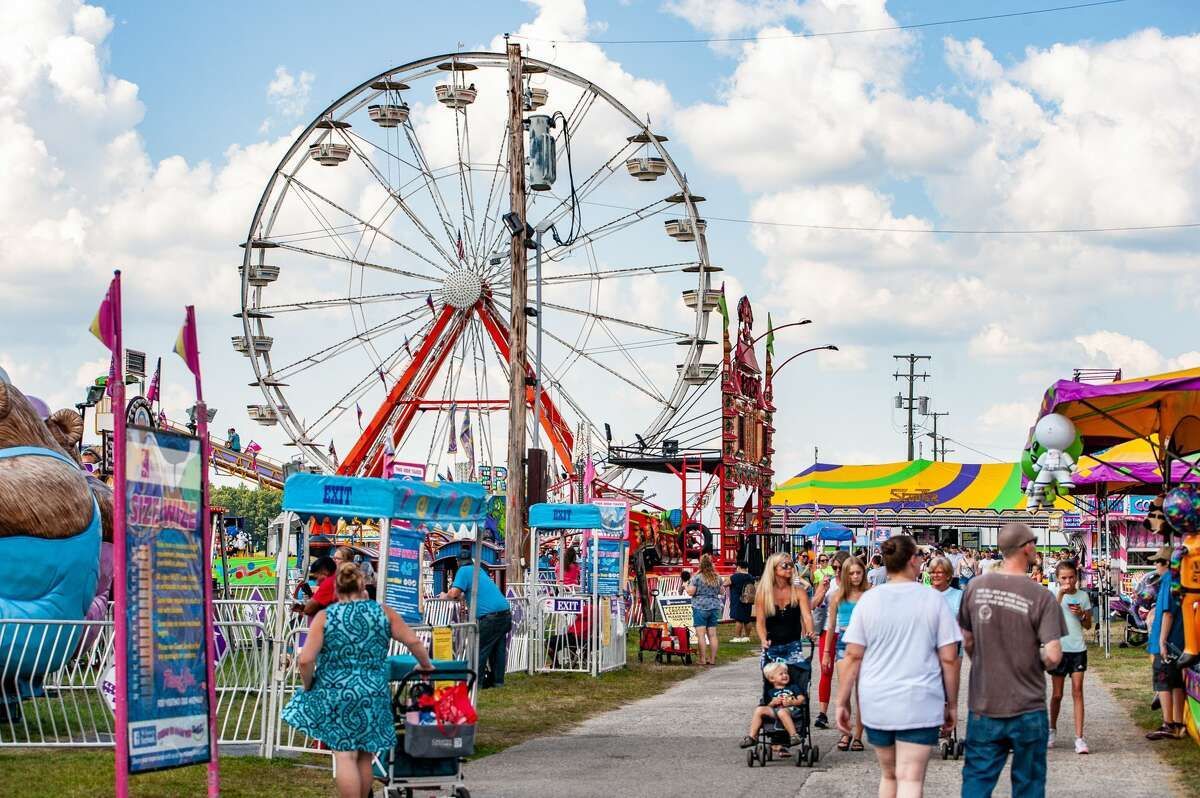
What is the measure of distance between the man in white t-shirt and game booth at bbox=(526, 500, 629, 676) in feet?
43.3

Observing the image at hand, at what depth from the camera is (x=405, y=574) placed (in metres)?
14.3

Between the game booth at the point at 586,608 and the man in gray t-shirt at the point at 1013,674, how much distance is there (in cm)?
1311

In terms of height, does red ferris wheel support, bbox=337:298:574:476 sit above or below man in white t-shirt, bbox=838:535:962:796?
above

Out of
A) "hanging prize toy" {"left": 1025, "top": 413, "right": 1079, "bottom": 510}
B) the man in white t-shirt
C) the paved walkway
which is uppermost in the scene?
"hanging prize toy" {"left": 1025, "top": 413, "right": 1079, "bottom": 510}

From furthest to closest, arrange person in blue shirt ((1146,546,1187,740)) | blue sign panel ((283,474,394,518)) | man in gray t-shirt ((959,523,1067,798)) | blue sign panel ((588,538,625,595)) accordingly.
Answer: blue sign panel ((588,538,625,595)) → person in blue shirt ((1146,546,1187,740)) → blue sign panel ((283,474,394,518)) → man in gray t-shirt ((959,523,1067,798))

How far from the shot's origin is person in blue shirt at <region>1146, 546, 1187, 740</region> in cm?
1273

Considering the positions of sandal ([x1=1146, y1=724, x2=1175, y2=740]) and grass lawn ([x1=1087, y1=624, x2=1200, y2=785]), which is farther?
sandal ([x1=1146, y1=724, x2=1175, y2=740])

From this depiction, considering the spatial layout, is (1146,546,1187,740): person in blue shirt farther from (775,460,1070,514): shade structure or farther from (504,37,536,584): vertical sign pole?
(775,460,1070,514): shade structure

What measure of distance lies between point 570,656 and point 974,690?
13.6 meters

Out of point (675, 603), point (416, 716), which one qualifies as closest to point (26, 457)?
point (416, 716)

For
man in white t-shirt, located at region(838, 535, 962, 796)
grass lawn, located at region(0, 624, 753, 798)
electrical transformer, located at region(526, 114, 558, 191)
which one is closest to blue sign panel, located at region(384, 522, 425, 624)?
grass lawn, located at region(0, 624, 753, 798)

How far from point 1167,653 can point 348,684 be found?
24.0 feet

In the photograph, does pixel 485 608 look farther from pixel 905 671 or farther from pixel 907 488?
pixel 907 488

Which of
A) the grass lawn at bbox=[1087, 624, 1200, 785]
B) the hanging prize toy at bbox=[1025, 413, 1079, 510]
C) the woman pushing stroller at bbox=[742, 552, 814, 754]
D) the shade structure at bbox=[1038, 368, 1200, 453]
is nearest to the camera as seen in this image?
the grass lawn at bbox=[1087, 624, 1200, 785]
